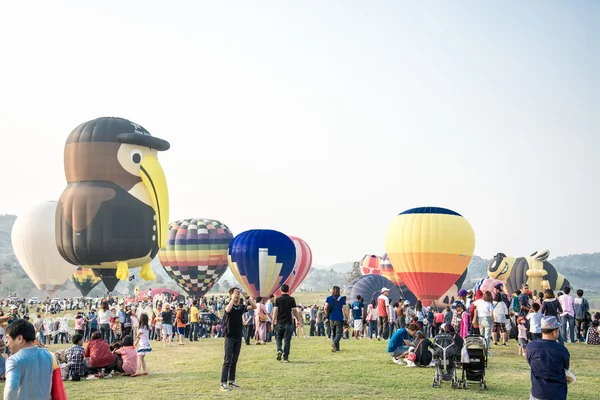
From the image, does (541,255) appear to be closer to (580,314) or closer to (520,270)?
(520,270)

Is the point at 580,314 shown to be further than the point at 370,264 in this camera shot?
No

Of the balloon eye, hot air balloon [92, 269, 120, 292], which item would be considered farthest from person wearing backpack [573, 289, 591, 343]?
hot air balloon [92, 269, 120, 292]

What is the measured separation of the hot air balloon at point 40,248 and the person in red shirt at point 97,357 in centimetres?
4148

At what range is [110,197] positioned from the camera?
2953 centimetres

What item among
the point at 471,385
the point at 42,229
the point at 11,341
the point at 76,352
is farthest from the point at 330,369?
the point at 42,229

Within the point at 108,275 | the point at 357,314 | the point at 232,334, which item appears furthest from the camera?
the point at 108,275

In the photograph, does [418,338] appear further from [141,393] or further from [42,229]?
[42,229]

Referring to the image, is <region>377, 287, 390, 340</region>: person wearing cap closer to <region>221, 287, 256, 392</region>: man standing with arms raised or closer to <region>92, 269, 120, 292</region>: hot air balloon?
<region>221, 287, 256, 392</region>: man standing with arms raised

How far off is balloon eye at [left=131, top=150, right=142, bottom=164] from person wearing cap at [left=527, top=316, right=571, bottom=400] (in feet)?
82.1

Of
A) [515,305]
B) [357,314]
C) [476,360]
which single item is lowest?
[476,360]

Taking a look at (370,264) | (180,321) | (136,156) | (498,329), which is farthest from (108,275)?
(370,264)

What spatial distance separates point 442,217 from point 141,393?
26.9 meters

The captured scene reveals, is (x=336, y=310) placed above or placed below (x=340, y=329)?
above

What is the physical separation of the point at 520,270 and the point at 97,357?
42.0 m
